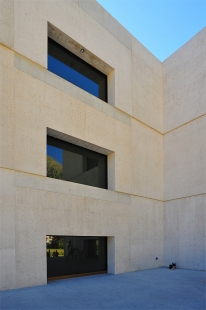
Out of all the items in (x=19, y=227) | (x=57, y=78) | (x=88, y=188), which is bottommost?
(x=19, y=227)

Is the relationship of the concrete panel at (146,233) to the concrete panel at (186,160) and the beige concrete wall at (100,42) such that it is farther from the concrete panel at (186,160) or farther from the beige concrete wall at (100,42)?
the beige concrete wall at (100,42)

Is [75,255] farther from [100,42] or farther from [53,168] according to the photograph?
[100,42]

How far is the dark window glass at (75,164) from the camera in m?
8.91

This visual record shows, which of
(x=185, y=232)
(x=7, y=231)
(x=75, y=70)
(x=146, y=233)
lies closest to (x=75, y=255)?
(x=7, y=231)

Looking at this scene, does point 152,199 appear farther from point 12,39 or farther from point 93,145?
point 12,39

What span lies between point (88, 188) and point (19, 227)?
2876 mm

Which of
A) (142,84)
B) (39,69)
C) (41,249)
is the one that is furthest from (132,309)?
(142,84)

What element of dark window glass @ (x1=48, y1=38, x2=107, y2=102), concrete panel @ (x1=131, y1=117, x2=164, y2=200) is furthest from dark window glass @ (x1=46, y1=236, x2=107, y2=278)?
dark window glass @ (x1=48, y1=38, x2=107, y2=102)

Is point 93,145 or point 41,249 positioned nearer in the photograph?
point 41,249

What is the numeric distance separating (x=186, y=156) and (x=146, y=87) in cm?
354

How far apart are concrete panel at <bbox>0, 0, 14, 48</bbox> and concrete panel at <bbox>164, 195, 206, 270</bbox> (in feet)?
28.9

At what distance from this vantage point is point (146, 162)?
1197 cm

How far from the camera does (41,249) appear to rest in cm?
755

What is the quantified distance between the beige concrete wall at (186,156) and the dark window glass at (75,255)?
3461mm
